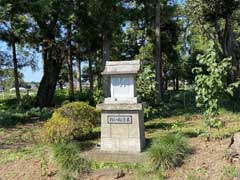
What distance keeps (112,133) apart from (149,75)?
3.36 meters

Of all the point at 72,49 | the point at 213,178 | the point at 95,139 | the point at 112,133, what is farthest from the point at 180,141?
the point at 72,49

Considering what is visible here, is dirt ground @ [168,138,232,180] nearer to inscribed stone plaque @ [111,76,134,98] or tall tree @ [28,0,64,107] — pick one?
inscribed stone plaque @ [111,76,134,98]

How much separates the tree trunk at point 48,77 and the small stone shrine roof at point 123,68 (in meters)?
11.0

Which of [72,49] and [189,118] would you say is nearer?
[189,118]

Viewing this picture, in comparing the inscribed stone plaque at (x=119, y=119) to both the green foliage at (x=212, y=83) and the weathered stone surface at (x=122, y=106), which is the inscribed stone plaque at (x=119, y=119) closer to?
the weathered stone surface at (x=122, y=106)

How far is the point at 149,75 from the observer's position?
1023cm

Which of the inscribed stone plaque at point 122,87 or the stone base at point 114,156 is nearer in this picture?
the stone base at point 114,156

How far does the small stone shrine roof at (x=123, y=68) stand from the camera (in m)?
7.23

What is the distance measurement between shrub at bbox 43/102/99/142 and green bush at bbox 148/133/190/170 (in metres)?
2.54

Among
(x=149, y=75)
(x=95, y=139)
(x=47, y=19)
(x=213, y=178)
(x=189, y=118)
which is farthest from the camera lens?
(x=47, y=19)

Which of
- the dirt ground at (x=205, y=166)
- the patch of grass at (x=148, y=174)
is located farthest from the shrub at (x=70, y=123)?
the dirt ground at (x=205, y=166)

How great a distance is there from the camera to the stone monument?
279 inches

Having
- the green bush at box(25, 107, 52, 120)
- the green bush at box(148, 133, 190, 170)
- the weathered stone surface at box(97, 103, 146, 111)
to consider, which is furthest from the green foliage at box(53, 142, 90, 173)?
the green bush at box(25, 107, 52, 120)

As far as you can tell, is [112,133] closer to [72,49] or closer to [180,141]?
[180,141]
